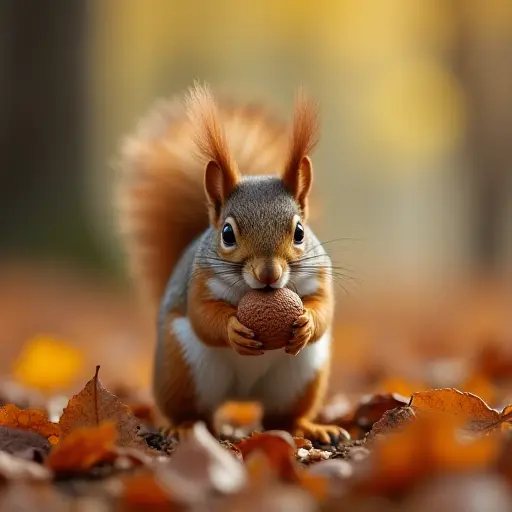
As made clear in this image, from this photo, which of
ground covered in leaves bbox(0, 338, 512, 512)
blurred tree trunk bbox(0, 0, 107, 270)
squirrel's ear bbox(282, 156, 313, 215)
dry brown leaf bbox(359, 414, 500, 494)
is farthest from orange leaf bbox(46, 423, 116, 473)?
blurred tree trunk bbox(0, 0, 107, 270)

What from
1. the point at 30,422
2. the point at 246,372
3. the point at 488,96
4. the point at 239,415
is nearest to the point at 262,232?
the point at 246,372

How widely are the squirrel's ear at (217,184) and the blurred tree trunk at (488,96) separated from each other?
9.31 metres

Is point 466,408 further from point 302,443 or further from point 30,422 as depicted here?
point 30,422

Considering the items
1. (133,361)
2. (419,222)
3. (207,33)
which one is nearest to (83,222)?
(133,361)

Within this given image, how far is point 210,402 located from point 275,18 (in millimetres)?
17760

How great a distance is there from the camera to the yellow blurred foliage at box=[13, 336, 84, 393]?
145 inches

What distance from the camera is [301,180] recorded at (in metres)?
2.44

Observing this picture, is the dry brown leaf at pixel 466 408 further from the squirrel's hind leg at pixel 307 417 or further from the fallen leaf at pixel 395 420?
the squirrel's hind leg at pixel 307 417

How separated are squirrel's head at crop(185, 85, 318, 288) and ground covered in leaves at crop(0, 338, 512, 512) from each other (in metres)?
0.42

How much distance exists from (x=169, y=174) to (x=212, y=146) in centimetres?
64

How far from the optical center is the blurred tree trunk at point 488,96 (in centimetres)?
1154

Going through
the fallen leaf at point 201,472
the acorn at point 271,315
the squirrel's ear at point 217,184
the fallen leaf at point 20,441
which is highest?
the squirrel's ear at point 217,184

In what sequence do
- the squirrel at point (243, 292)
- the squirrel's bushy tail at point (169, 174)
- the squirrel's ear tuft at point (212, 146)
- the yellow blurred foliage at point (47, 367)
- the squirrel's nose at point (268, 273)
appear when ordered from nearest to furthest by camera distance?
the squirrel's nose at point (268, 273) → the squirrel at point (243, 292) → the squirrel's ear tuft at point (212, 146) → the squirrel's bushy tail at point (169, 174) → the yellow blurred foliage at point (47, 367)

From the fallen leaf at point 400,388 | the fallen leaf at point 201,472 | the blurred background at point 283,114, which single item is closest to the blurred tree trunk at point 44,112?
the blurred background at point 283,114
